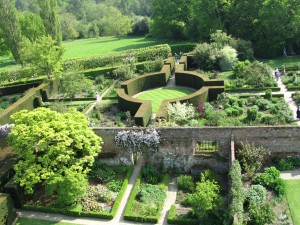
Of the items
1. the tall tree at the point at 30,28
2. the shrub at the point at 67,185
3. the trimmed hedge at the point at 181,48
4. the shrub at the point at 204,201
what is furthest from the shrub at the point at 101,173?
the tall tree at the point at 30,28

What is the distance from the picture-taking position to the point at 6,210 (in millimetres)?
18438

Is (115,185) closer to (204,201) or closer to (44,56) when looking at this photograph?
(204,201)

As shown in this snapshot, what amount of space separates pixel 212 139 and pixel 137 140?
4.81 m

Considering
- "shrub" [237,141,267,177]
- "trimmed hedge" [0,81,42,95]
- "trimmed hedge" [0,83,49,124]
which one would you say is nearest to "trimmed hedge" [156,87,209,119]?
"shrub" [237,141,267,177]

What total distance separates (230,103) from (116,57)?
896 inches

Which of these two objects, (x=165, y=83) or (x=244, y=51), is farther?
(x=244, y=51)

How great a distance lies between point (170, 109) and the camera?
26297 millimetres

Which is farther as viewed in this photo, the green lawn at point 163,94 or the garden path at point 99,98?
the green lawn at point 163,94

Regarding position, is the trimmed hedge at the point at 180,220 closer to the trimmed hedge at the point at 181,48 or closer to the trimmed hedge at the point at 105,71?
the trimmed hedge at the point at 105,71

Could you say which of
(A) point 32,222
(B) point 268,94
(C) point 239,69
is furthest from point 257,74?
(A) point 32,222

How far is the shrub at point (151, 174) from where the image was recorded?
21.1 metres

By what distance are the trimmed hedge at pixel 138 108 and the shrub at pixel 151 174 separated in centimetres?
538

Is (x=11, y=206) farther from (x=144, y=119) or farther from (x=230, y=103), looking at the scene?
(x=230, y=103)

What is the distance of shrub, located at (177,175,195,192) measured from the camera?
20227 millimetres
